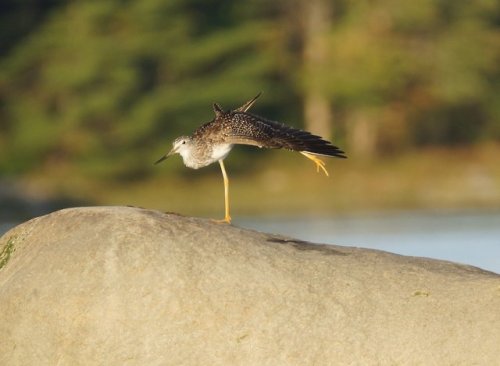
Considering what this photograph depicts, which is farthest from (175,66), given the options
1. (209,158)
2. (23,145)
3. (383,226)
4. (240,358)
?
(240,358)

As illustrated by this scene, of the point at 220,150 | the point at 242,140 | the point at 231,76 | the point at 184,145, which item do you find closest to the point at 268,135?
the point at 242,140

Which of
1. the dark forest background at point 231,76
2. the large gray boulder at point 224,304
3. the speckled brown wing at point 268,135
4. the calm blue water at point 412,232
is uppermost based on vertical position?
the dark forest background at point 231,76

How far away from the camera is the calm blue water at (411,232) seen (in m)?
20.3

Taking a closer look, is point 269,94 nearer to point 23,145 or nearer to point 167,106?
point 167,106

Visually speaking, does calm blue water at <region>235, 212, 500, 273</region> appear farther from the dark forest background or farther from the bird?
the bird

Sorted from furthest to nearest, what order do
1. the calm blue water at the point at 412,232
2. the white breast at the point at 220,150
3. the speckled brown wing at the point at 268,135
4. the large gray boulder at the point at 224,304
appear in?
the calm blue water at the point at 412,232
the white breast at the point at 220,150
the speckled brown wing at the point at 268,135
the large gray boulder at the point at 224,304

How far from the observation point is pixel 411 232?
2491 centimetres

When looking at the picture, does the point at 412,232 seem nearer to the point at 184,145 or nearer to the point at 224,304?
the point at 184,145

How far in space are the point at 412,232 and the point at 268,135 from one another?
16735mm

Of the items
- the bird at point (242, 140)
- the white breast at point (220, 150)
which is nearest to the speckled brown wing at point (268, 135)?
the bird at point (242, 140)

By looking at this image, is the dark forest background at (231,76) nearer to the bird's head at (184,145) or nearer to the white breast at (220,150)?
the bird's head at (184,145)

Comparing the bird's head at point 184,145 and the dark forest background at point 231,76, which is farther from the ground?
the dark forest background at point 231,76

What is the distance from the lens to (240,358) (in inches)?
284

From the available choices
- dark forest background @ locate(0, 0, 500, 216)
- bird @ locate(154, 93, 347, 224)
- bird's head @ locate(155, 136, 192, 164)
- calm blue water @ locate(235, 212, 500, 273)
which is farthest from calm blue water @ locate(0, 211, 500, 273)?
bird @ locate(154, 93, 347, 224)
